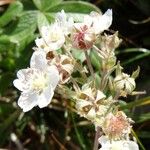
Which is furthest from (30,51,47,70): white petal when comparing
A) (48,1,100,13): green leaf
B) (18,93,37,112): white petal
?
(48,1,100,13): green leaf

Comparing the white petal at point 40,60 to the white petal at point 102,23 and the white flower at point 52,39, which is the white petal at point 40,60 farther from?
the white petal at point 102,23

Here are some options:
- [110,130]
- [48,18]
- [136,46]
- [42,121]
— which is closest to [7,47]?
[48,18]

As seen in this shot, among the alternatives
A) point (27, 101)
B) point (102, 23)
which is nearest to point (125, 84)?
point (102, 23)

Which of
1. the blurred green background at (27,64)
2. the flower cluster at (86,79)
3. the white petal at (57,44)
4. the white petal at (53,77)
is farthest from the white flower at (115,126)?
the blurred green background at (27,64)

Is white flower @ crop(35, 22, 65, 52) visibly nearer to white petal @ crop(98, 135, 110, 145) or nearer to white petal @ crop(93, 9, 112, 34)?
white petal @ crop(93, 9, 112, 34)

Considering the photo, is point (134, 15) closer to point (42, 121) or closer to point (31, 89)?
point (42, 121)

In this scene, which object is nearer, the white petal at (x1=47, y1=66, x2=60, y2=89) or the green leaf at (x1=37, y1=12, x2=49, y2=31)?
the white petal at (x1=47, y1=66, x2=60, y2=89)

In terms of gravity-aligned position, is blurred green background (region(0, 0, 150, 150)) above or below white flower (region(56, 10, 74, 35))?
below
